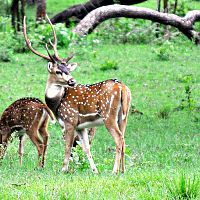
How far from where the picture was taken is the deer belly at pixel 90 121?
9555 mm

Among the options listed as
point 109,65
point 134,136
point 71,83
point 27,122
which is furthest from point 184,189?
point 109,65

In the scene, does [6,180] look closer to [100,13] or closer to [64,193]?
[64,193]

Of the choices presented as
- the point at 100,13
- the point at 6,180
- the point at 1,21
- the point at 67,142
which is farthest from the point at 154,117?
the point at 1,21

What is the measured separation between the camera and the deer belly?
955 centimetres

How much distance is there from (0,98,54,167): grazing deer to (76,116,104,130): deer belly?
0.94 metres

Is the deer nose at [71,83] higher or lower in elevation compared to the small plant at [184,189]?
lower

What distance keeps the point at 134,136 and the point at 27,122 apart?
2.85 m

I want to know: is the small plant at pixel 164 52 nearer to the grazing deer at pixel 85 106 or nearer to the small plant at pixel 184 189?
the grazing deer at pixel 85 106

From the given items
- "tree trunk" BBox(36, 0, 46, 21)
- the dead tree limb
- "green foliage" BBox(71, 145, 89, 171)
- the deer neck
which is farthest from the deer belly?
"tree trunk" BBox(36, 0, 46, 21)

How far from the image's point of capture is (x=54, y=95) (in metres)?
10.1

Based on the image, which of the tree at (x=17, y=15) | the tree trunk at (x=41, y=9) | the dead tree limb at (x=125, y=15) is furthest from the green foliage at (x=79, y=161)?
the tree trunk at (x=41, y=9)

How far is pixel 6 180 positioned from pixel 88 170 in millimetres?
1623

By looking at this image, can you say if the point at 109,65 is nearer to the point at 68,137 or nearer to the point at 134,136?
the point at 134,136

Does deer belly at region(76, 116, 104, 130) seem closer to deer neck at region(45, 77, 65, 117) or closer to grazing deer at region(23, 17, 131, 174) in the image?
grazing deer at region(23, 17, 131, 174)
